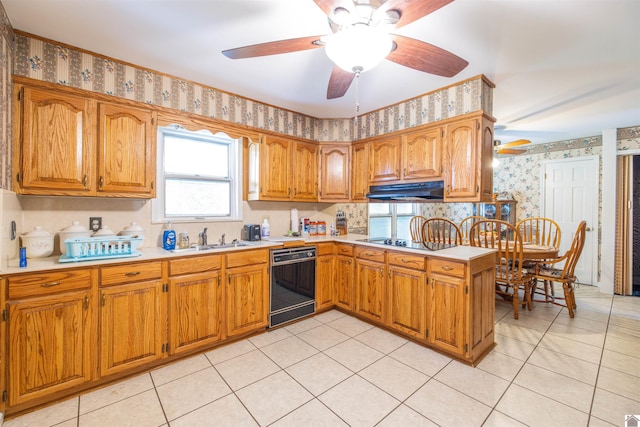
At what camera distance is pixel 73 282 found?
1.84 meters

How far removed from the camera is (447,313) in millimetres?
2330

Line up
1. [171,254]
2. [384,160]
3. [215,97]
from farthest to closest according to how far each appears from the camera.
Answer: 1. [384,160]
2. [215,97]
3. [171,254]

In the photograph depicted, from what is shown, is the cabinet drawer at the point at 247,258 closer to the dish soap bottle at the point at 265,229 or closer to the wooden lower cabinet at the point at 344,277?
the dish soap bottle at the point at 265,229

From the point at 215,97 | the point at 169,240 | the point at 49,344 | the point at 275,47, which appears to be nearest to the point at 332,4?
the point at 275,47

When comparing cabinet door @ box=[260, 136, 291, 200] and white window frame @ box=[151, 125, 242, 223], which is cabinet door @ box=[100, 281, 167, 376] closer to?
white window frame @ box=[151, 125, 242, 223]

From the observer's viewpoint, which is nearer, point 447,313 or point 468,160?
point 447,313

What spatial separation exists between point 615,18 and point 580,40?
9.4 inches

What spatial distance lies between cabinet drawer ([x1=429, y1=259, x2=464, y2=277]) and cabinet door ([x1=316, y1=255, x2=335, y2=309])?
125cm

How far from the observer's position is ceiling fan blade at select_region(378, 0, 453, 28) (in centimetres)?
125

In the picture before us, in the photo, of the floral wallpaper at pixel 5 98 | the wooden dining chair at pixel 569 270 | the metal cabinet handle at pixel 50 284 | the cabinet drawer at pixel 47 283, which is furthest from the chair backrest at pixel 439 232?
the floral wallpaper at pixel 5 98

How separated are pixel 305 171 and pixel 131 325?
2.39 metres

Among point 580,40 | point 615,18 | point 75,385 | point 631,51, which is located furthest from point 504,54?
point 75,385

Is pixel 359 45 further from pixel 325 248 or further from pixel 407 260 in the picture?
pixel 325 248

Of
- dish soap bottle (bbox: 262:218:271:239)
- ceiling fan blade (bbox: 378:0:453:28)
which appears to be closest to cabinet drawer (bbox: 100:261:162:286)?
dish soap bottle (bbox: 262:218:271:239)
